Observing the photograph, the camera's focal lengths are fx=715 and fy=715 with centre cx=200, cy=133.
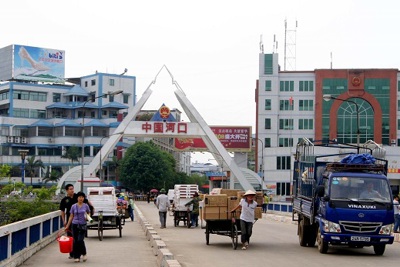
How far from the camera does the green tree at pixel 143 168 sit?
329 ft

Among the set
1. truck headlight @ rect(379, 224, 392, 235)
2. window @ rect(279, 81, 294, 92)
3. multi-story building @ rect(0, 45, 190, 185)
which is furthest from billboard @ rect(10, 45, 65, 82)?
truck headlight @ rect(379, 224, 392, 235)

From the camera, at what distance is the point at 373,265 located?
52.5ft

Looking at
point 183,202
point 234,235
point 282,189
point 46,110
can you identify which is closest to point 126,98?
point 46,110

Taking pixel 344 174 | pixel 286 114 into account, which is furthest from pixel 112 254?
pixel 286 114

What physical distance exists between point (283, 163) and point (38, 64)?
40.8 metres

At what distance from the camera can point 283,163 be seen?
285 ft

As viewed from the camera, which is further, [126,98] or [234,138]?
[126,98]

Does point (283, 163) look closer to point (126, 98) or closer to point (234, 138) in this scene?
point (234, 138)

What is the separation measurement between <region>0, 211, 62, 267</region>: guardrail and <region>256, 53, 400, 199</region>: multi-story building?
66.0 meters

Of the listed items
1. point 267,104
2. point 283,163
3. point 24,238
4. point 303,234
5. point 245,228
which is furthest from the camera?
point 267,104

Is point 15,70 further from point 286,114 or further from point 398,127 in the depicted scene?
point 398,127

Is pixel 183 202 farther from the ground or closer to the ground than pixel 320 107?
closer to the ground

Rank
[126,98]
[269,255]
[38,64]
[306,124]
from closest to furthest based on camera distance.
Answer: [269,255] < [306,124] < [38,64] < [126,98]

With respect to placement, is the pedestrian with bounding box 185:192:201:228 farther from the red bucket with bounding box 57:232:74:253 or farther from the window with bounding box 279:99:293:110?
the window with bounding box 279:99:293:110
